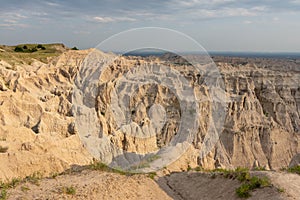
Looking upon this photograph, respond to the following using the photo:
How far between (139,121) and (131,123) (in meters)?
3.86

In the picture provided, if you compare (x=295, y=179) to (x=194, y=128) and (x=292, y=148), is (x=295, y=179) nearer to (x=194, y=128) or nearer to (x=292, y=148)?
(x=194, y=128)

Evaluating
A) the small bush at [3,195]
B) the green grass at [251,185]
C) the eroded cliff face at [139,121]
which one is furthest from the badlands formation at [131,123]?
the green grass at [251,185]

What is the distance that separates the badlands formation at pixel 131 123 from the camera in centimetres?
939

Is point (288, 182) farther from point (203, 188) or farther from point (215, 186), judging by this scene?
point (203, 188)

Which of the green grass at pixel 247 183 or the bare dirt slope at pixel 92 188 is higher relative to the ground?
the green grass at pixel 247 183

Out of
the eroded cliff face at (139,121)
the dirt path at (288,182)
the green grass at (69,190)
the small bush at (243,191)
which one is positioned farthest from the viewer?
the eroded cliff face at (139,121)

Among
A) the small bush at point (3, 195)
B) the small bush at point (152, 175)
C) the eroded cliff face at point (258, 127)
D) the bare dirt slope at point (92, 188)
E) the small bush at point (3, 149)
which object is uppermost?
the small bush at point (3, 149)

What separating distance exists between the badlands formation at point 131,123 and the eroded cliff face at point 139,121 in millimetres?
35

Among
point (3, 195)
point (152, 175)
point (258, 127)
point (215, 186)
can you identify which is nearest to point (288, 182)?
point (215, 186)

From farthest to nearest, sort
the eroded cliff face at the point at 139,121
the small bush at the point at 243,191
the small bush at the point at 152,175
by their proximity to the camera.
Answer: the eroded cliff face at the point at 139,121
the small bush at the point at 152,175
the small bush at the point at 243,191

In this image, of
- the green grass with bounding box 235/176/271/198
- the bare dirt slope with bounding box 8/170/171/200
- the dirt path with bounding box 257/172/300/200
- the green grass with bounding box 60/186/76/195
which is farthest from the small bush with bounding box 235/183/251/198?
the green grass with bounding box 60/186/76/195

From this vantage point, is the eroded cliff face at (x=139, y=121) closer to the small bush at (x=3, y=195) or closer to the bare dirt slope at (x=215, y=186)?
the small bush at (x=3, y=195)

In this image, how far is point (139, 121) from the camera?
18297 millimetres

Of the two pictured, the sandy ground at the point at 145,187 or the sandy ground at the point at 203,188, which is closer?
the sandy ground at the point at 145,187
